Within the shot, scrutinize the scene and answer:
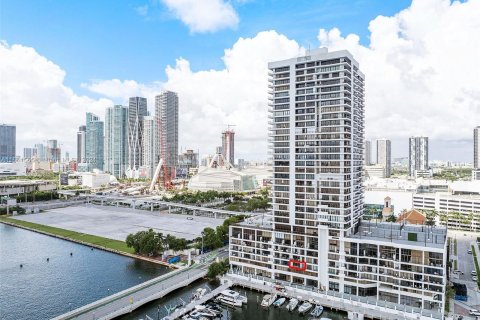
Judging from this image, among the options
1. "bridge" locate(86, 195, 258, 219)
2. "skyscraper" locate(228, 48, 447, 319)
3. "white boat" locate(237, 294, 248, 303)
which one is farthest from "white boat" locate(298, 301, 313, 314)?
"bridge" locate(86, 195, 258, 219)

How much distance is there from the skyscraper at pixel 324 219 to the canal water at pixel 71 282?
493 centimetres

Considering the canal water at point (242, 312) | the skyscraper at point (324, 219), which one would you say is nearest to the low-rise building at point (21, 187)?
the canal water at point (242, 312)

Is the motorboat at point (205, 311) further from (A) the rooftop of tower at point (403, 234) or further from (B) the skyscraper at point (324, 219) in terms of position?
(A) the rooftop of tower at point (403, 234)

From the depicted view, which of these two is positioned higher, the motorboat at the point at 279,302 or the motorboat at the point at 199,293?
the motorboat at the point at 199,293

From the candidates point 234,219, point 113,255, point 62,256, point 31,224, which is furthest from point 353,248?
point 31,224

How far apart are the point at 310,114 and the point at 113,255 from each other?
43.1 m

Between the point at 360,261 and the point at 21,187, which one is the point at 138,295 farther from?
the point at 21,187

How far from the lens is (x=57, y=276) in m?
54.1

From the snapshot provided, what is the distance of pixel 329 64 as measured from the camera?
46406 mm

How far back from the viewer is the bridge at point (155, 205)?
350ft

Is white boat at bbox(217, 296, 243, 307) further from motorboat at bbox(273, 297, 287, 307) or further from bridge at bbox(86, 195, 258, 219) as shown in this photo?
bridge at bbox(86, 195, 258, 219)

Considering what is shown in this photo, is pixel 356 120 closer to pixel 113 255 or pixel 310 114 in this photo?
pixel 310 114

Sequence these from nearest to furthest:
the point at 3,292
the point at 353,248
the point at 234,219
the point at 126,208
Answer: the point at 353,248 → the point at 3,292 → the point at 234,219 → the point at 126,208

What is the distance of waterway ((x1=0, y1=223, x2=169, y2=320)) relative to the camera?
143ft
